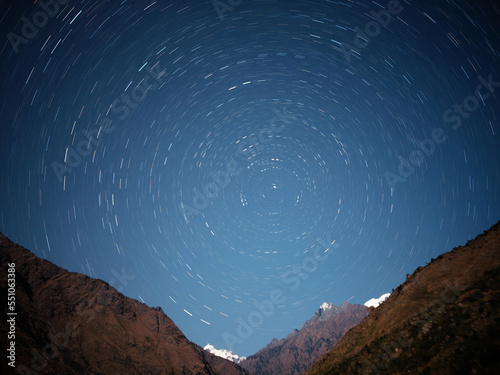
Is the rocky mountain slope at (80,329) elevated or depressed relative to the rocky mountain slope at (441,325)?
elevated

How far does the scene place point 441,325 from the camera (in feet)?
70.7

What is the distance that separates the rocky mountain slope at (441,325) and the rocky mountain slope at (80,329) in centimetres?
7878

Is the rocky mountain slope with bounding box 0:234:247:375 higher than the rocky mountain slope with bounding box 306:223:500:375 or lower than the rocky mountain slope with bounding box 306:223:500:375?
higher

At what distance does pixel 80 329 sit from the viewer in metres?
119

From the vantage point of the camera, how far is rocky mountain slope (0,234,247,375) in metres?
86.0

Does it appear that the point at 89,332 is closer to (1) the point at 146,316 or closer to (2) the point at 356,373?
(1) the point at 146,316

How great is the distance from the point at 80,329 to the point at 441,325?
155655 mm

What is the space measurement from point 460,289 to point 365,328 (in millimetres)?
13634

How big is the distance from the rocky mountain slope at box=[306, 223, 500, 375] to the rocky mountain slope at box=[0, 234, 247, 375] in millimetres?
78777

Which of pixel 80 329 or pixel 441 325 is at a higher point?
pixel 80 329

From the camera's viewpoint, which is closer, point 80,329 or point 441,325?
point 441,325

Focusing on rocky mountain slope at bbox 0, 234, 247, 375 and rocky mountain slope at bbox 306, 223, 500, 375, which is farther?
rocky mountain slope at bbox 0, 234, 247, 375

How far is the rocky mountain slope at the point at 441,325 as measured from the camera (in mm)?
17188

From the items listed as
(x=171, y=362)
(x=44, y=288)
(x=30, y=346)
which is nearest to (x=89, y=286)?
(x=44, y=288)
